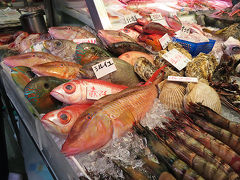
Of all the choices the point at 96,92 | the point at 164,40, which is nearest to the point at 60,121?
the point at 96,92

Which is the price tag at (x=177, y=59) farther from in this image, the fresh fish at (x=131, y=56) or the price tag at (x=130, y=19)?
the price tag at (x=130, y=19)

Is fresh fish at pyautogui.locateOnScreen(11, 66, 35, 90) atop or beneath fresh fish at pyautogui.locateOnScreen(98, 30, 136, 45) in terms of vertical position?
beneath

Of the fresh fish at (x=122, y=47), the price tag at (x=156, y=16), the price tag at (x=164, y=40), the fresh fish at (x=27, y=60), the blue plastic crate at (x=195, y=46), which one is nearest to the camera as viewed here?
the fresh fish at (x=27, y=60)

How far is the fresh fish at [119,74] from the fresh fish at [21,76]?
423mm

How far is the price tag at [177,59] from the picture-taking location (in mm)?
1869

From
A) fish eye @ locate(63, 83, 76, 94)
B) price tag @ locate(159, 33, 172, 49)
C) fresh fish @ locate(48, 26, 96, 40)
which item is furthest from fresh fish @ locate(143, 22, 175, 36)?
fish eye @ locate(63, 83, 76, 94)

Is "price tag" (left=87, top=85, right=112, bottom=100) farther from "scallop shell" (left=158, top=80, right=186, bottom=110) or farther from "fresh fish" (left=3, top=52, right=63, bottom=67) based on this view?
"fresh fish" (left=3, top=52, right=63, bottom=67)

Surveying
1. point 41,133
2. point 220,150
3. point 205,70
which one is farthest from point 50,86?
point 205,70

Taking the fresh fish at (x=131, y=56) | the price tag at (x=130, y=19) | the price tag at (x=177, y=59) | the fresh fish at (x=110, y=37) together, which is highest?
the fresh fish at (x=110, y=37)

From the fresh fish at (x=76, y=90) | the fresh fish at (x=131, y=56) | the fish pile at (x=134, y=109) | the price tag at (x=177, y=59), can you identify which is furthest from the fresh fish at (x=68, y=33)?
the fresh fish at (x=76, y=90)

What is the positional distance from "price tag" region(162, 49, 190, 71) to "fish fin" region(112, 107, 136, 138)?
89 centimetres

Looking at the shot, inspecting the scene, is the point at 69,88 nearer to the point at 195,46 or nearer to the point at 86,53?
the point at 86,53

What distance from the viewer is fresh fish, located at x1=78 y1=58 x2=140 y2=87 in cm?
160

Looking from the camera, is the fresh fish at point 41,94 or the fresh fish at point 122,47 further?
the fresh fish at point 122,47
